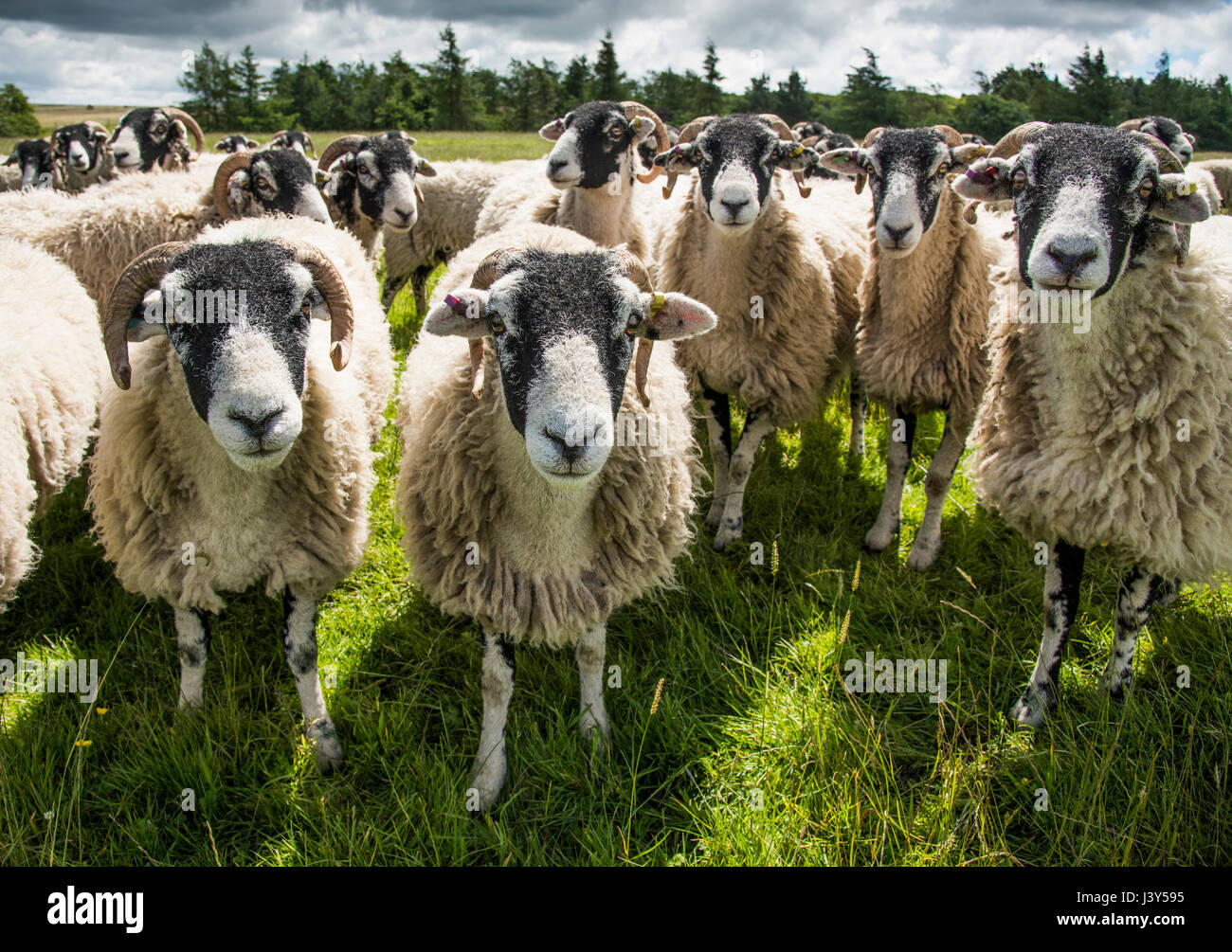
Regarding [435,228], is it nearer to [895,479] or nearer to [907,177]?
[907,177]

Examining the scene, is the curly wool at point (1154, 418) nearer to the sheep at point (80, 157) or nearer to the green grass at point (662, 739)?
the green grass at point (662, 739)

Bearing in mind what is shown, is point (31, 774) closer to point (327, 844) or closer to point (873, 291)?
point (327, 844)

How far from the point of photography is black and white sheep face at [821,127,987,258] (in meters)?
3.97

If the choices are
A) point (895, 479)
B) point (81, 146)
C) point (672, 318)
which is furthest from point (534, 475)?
point (81, 146)

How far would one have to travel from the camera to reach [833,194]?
6.07 metres

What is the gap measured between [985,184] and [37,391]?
163 inches

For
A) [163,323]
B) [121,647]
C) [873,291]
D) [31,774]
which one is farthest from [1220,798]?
Answer: [121,647]

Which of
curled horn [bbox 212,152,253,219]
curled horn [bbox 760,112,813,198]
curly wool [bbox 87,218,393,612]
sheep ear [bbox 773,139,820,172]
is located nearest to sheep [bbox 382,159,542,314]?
curled horn [bbox 212,152,253,219]

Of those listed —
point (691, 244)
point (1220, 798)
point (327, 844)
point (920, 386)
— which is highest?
point (691, 244)

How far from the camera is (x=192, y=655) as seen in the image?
125 inches

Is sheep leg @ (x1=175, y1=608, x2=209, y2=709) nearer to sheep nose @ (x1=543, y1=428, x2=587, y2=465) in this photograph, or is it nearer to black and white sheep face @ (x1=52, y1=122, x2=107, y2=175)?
sheep nose @ (x1=543, y1=428, x2=587, y2=465)

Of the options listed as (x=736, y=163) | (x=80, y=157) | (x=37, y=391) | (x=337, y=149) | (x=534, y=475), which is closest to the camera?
(x=534, y=475)

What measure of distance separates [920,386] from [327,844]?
3.56 m

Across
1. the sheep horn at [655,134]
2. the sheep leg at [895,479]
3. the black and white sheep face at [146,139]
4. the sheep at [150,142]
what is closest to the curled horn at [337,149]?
the sheep at [150,142]
